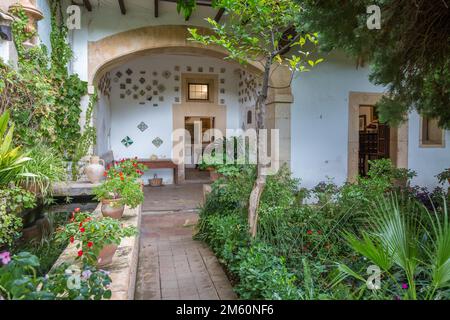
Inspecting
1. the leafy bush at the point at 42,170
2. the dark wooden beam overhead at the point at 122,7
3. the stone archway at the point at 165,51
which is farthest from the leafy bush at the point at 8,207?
the dark wooden beam overhead at the point at 122,7

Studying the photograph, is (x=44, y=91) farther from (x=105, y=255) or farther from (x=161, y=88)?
(x=161, y=88)

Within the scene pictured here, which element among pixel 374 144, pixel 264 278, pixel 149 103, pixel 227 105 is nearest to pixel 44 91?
pixel 264 278

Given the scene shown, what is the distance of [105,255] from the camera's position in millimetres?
2201

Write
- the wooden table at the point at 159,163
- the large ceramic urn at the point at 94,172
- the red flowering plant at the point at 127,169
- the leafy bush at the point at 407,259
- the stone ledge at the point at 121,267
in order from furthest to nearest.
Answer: the wooden table at the point at 159,163, the large ceramic urn at the point at 94,172, the red flowering plant at the point at 127,169, the stone ledge at the point at 121,267, the leafy bush at the point at 407,259

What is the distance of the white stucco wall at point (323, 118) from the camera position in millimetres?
6105

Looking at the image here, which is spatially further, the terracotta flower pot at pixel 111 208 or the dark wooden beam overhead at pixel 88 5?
the dark wooden beam overhead at pixel 88 5

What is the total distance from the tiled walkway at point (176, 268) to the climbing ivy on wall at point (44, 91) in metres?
1.75

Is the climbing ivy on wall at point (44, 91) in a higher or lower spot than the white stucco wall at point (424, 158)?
higher

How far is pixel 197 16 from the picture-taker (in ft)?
18.3

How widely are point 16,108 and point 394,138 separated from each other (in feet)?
21.3

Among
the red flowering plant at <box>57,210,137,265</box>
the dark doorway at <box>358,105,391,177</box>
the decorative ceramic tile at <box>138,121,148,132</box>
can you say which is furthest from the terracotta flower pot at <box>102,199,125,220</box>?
the dark doorway at <box>358,105,391,177</box>

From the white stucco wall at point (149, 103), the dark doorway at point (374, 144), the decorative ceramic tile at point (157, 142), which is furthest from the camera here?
the decorative ceramic tile at point (157, 142)

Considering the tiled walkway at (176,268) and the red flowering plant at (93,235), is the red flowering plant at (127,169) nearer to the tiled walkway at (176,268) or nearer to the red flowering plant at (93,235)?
the tiled walkway at (176,268)
